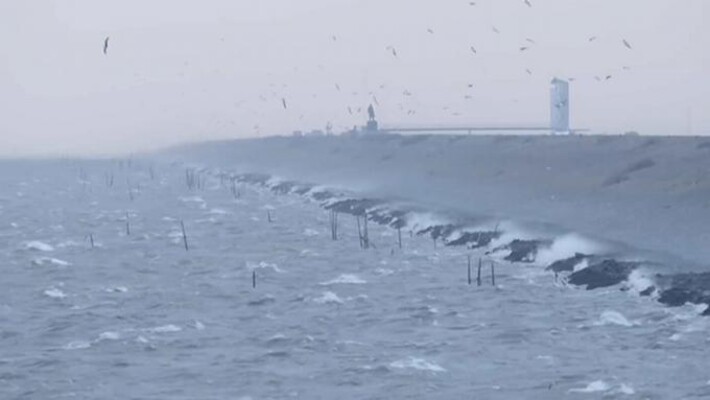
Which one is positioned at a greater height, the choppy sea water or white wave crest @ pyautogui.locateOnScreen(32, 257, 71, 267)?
the choppy sea water

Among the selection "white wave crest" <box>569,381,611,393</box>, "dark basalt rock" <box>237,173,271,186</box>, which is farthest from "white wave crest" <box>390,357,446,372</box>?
"dark basalt rock" <box>237,173,271,186</box>

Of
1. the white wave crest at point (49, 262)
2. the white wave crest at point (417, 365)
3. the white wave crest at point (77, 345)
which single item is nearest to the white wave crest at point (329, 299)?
the white wave crest at point (77, 345)

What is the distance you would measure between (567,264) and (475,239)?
11.9 metres

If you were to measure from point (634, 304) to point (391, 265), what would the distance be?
15.1 metres

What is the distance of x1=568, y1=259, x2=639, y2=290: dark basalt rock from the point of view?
42.9 meters

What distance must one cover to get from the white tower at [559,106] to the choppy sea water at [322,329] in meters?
80.0

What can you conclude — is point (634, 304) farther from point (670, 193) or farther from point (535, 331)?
point (670, 193)

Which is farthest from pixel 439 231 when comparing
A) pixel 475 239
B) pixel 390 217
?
pixel 390 217

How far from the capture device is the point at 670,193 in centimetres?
6259

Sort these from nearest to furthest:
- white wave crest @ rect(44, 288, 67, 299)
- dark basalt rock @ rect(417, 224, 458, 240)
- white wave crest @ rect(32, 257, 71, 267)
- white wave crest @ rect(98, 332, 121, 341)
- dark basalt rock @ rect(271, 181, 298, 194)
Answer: white wave crest @ rect(98, 332, 121, 341) → white wave crest @ rect(44, 288, 67, 299) → white wave crest @ rect(32, 257, 71, 267) → dark basalt rock @ rect(417, 224, 458, 240) → dark basalt rock @ rect(271, 181, 298, 194)

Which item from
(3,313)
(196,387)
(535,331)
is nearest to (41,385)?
(196,387)

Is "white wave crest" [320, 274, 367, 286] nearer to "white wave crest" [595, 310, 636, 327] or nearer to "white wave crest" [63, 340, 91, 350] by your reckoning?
"white wave crest" [595, 310, 636, 327]

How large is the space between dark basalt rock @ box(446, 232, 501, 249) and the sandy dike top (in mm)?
2811

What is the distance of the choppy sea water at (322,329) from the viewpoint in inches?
1131
